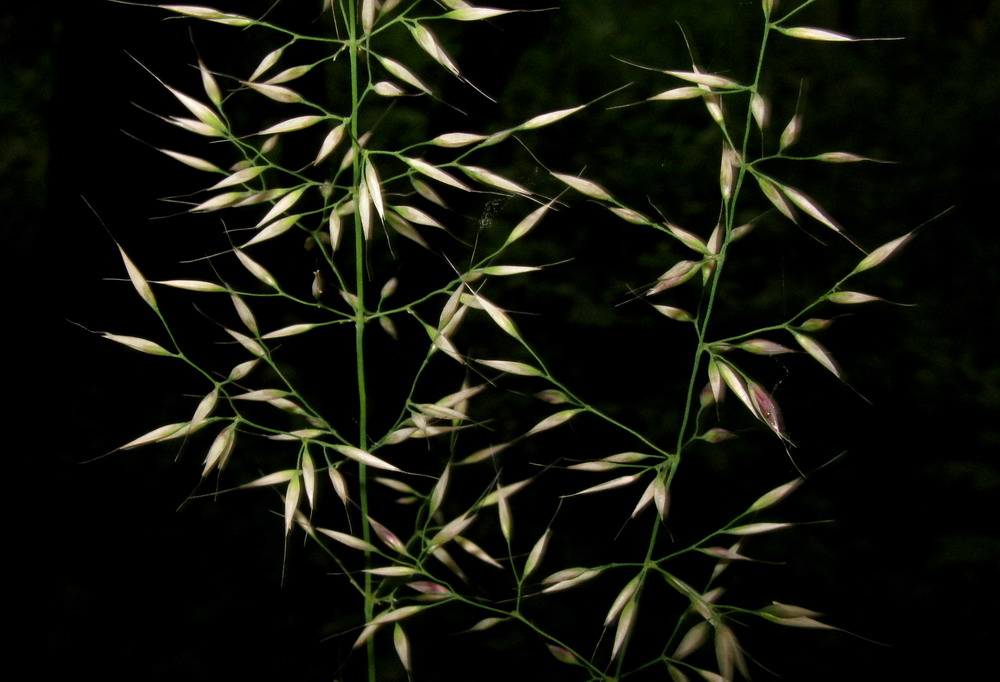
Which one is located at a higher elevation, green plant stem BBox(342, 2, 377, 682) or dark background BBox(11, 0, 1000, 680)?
green plant stem BBox(342, 2, 377, 682)

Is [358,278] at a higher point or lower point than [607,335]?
higher

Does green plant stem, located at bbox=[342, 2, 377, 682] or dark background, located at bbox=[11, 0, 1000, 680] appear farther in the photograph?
dark background, located at bbox=[11, 0, 1000, 680]

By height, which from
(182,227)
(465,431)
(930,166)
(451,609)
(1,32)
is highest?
(1,32)

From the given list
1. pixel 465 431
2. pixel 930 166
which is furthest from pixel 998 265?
pixel 465 431

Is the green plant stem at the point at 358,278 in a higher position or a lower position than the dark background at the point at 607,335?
higher

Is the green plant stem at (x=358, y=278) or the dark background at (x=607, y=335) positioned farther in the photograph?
the dark background at (x=607, y=335)

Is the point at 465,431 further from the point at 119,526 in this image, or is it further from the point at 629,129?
the point at 629,129

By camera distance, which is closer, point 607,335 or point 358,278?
point 358,278

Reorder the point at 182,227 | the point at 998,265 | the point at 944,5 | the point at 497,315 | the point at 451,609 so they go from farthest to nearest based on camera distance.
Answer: the point at 944,5 → the point at 998,265 → the point at 451,609 → the point at 182,227 → the point at 497,315
